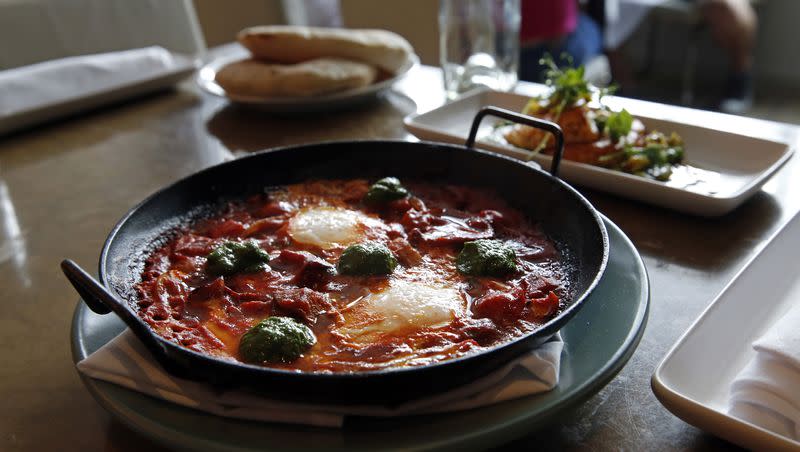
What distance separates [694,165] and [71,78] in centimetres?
232

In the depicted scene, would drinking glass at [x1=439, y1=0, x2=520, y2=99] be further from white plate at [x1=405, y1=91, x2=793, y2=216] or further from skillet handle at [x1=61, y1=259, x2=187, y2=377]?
skillet handle at [x1=61, y1=259, x2=187, y2=377]

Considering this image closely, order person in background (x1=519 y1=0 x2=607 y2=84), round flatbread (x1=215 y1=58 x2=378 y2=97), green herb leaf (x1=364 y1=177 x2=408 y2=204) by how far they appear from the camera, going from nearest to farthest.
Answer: green herb leaf (x1=364 y1=177 x2=408 y2=204) < round flatbread (x1=215 y1=58 x2=378 y2=97) < person in background (x1=519 y1=0 x2=607 y2=84)

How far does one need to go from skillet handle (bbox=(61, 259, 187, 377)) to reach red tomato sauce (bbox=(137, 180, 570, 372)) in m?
0.12

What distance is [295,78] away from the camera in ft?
7.88

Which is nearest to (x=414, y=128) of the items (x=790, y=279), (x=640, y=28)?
(x=790, y=279)

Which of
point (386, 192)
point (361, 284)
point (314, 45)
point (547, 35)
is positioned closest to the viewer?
point (361, 284)

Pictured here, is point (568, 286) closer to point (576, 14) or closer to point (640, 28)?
point (576, 14)

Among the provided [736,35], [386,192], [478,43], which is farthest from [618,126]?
[736,35]

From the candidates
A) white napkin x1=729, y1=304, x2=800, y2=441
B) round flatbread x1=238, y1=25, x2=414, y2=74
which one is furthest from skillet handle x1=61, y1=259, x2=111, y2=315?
round flatbread x1=238, y1=25, x2=414, y2=74

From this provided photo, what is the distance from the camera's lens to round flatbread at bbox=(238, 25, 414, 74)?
8.22 feet

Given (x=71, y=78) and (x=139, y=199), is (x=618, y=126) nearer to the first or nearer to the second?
(x=139, y=199)

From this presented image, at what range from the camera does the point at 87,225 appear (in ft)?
6.32

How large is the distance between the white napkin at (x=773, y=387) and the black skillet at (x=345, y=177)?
0.84 feet

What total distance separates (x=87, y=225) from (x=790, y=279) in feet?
5.83
